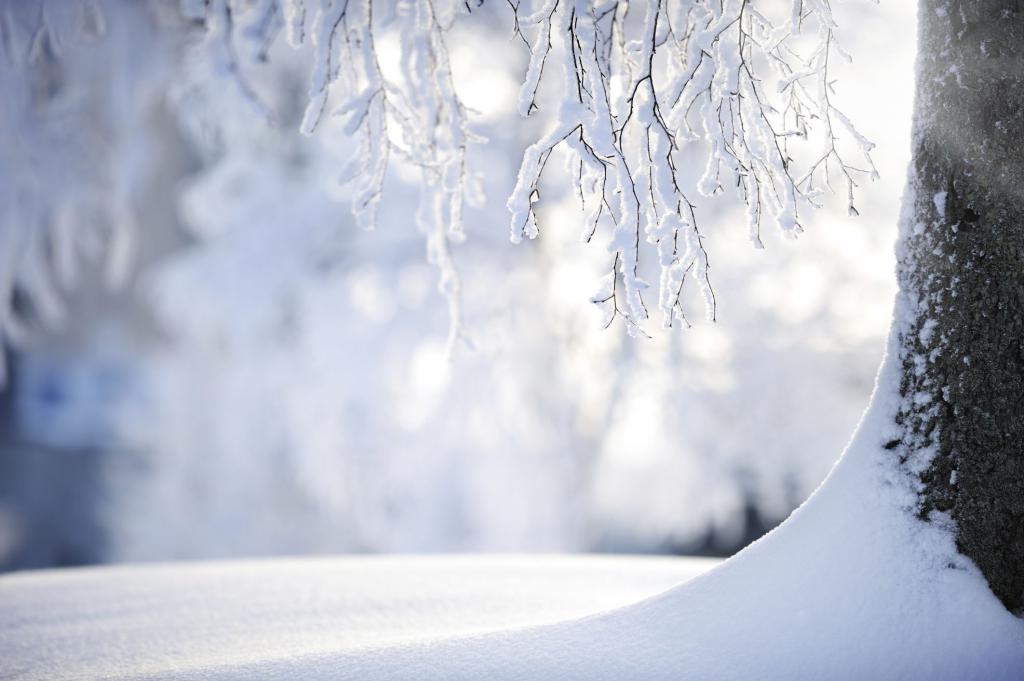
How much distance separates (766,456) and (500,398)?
342 cm

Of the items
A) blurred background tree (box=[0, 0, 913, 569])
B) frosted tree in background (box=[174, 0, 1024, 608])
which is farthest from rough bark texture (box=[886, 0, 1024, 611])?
blurred background tree (box=[0, 0, 913, 569])

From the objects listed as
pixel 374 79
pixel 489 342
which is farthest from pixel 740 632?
pixel 489 342

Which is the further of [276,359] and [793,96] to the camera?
[276,359]

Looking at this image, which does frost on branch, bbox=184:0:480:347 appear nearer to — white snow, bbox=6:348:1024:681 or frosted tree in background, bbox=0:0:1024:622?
frosted tree in background, bbox=0:0:1024:622

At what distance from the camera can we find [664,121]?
7.10ft

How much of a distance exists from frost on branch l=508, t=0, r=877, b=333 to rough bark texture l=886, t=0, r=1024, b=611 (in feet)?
0.91

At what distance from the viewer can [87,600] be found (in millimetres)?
3838

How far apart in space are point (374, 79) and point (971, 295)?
75.5 inches

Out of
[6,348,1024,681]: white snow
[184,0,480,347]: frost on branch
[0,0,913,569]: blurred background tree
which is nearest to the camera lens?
[6,348,1024,681]: white snow

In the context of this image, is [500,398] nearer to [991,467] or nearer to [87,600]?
[87,600]

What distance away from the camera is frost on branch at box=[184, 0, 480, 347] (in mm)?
2381

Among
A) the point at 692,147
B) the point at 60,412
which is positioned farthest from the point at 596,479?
the point at 60,412

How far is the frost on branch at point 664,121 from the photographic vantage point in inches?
80.0

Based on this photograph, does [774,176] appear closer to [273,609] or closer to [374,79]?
[374,79]
